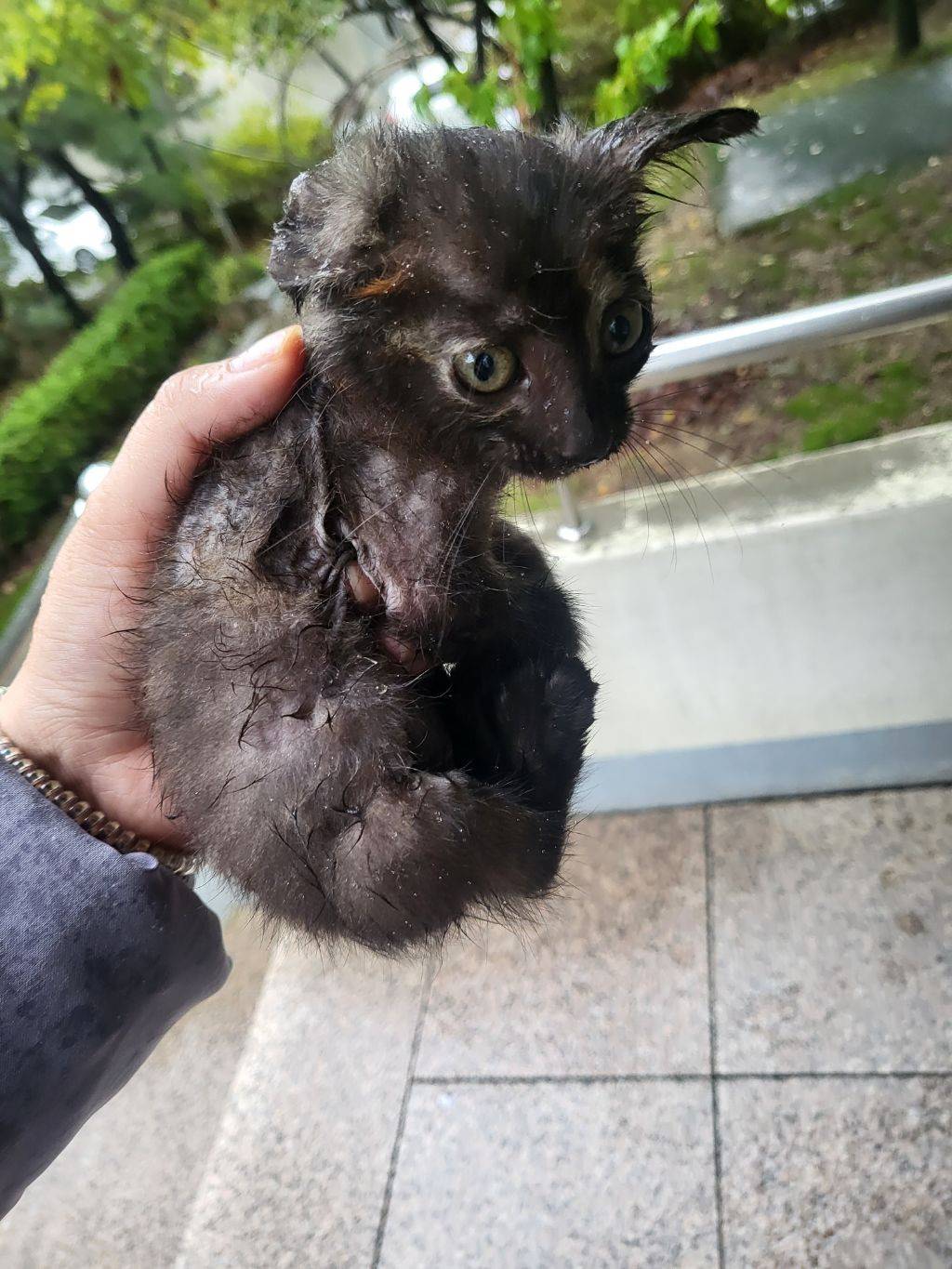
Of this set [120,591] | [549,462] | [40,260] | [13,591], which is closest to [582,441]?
[549,462]

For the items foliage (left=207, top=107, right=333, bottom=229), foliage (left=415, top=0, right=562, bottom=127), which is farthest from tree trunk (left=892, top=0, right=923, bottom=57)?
foliage (left=207, top=107, right=333, bottom=229)

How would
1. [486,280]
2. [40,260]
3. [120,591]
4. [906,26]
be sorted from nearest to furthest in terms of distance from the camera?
[486,280]
[120,591]
[40,260]
[906,26]

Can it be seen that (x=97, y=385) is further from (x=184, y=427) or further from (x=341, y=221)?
(x=341, y=221)

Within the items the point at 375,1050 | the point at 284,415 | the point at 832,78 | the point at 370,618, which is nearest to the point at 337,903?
the point at 370,618

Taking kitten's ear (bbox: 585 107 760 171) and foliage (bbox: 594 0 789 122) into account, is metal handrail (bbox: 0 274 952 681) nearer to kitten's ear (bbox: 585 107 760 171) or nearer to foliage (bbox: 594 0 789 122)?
kitten's ear (bbox: 585 107 760 171)

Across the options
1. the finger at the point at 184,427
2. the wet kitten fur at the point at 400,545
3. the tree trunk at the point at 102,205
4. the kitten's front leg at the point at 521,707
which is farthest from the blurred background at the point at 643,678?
the wet kitten fur at the point at 400,545

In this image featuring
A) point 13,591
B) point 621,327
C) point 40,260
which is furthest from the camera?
point 40,260
